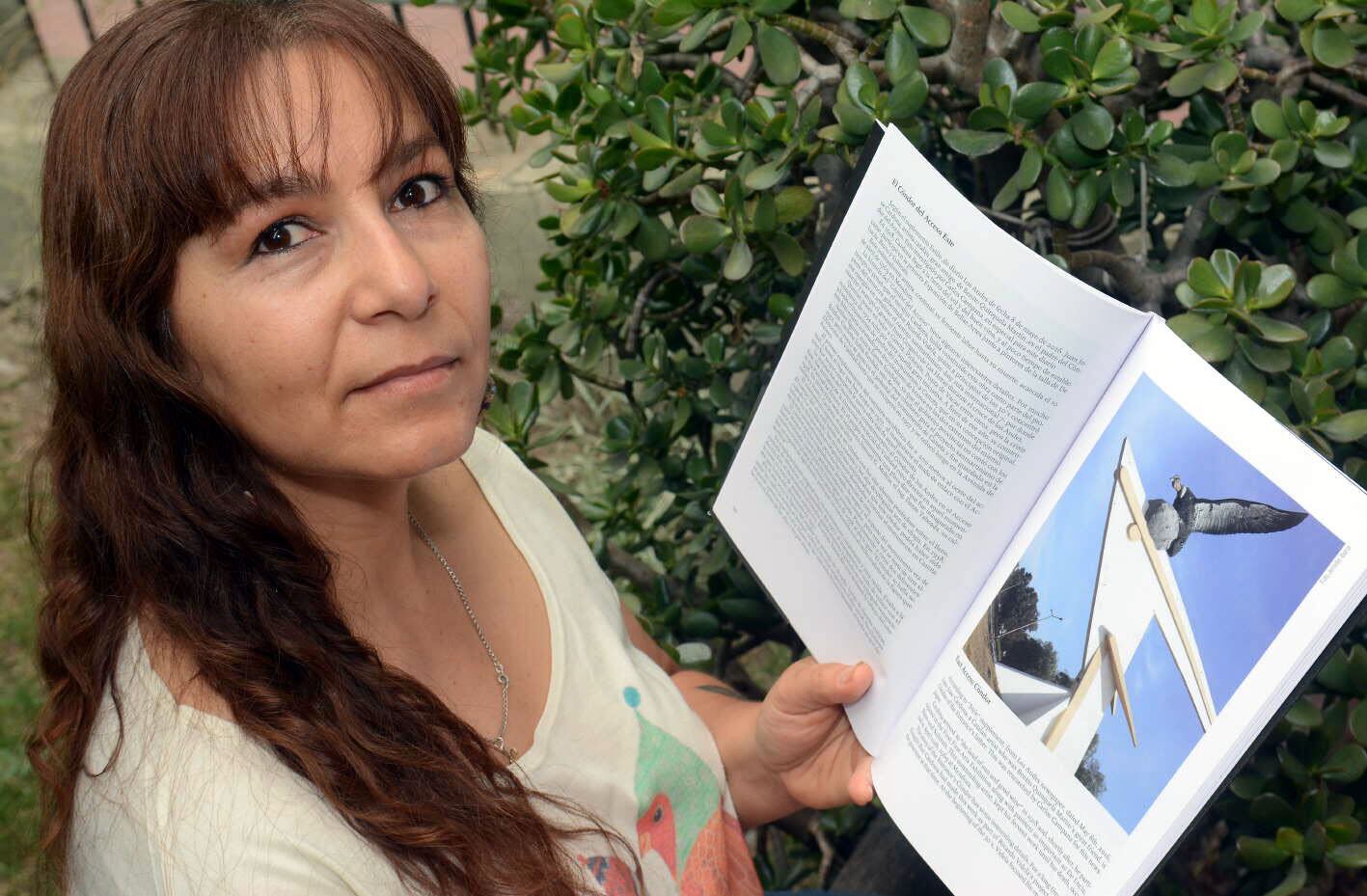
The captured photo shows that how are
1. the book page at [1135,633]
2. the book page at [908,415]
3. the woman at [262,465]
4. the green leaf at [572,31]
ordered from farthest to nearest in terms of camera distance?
the green leaf at [572,31] → the woman at [262,465] → the book page at [908,415] → the book page at [1135,633]

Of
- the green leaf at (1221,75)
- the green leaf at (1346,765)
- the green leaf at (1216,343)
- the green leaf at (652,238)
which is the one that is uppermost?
the green leaf at (1221,75)

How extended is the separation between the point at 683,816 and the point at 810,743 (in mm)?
163

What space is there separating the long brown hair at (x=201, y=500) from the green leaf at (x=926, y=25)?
44 cm

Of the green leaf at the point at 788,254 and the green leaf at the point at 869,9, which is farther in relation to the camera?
the green leaf at the point at 788,254

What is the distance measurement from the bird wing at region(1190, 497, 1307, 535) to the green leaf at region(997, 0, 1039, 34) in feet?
1.77

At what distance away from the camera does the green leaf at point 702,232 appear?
136 cm

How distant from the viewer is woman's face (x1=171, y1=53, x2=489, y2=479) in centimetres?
107

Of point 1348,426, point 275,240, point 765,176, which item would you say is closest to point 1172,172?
point 1348,426

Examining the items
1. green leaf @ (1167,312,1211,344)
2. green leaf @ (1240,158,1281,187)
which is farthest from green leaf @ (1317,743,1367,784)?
green leaf @ (1240,158,1281,187)

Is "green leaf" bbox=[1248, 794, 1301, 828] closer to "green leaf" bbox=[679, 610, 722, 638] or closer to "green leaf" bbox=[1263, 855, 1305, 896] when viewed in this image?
"green leaf" bbox=[1263, 855, 1305, 896]

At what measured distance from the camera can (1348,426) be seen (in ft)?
3.86

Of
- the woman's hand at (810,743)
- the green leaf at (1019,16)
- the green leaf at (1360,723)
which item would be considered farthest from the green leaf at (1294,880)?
the green leaf at (1019,16)

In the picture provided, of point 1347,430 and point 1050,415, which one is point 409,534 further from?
point 1347,430

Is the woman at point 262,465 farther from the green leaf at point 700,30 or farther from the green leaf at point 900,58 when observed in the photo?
the green leaf at point 900,58
